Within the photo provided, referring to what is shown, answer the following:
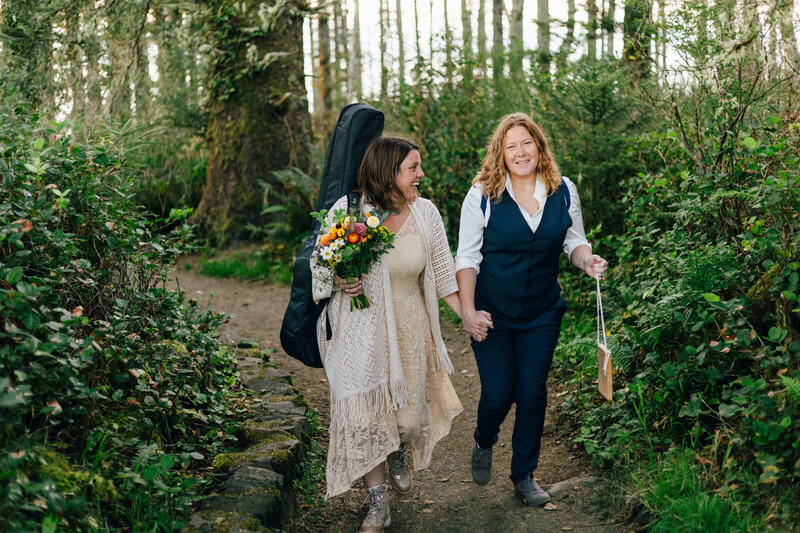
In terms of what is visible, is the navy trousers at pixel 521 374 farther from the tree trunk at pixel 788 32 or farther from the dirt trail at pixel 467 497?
the tree trunk at pixel 788 32

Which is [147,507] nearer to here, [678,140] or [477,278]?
[477,278]

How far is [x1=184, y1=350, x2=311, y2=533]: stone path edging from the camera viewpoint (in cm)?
321

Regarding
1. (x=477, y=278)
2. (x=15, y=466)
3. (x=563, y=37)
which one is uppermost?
(x=563, y=37)

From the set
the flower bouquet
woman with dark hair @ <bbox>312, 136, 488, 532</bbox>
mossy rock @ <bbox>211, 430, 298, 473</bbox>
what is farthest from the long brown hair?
mossy rock @ <bbox>211, 430, 298, 473</bbox>

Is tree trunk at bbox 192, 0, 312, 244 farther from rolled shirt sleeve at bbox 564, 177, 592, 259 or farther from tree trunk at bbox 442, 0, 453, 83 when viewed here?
rolled shirt sleeve at bbox 564, 177, 592, 259

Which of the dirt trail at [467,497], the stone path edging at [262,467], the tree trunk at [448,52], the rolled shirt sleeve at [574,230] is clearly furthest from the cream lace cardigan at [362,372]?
the tree trunk at [448,52]

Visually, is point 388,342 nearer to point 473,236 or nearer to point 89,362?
point 473,236

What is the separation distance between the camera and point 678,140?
5656 mm

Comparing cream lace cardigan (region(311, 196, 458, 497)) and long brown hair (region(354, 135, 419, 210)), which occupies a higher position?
long brown hair (region(354, 135, 419, 210))

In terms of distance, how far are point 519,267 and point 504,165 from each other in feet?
2.09

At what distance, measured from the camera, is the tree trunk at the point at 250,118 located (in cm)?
1090

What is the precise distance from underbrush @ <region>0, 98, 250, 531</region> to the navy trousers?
1597mm

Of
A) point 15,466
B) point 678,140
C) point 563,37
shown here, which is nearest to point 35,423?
point 15,466

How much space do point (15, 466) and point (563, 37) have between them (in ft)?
26.9
